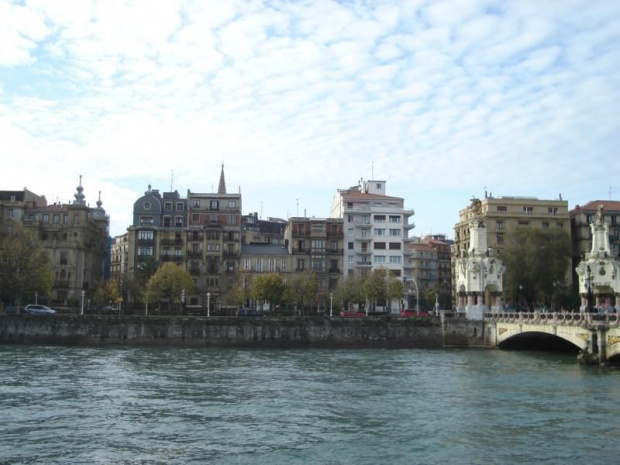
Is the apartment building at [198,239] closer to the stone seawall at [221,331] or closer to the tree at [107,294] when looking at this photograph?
the tree at [107,294]

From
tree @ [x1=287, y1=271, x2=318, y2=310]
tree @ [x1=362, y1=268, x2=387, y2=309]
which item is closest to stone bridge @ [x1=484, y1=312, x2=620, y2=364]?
tree @ [x1=362, y1=268, x2=387, y2=309]

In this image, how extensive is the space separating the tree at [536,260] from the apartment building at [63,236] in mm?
68925

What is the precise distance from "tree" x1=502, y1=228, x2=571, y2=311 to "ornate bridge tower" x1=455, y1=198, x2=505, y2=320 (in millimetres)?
13292

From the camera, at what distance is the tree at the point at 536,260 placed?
10238 cm

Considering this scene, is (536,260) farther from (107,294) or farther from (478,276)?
(107,294)

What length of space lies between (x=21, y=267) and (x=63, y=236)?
95.9ft

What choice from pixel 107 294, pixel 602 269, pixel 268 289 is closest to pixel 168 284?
pixel 107 294

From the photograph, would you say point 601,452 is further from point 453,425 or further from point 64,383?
point 64,383

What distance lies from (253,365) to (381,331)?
91.4ft

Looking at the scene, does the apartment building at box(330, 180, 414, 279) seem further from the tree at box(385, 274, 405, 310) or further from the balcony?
the balcony

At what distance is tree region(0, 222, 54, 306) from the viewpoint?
8981cm

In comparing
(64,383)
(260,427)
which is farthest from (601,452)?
(64,383)

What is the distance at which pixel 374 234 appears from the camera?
127500 millimetres

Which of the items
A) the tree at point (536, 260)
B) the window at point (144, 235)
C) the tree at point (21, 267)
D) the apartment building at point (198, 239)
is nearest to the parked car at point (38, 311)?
the tree at point (21, 267)
